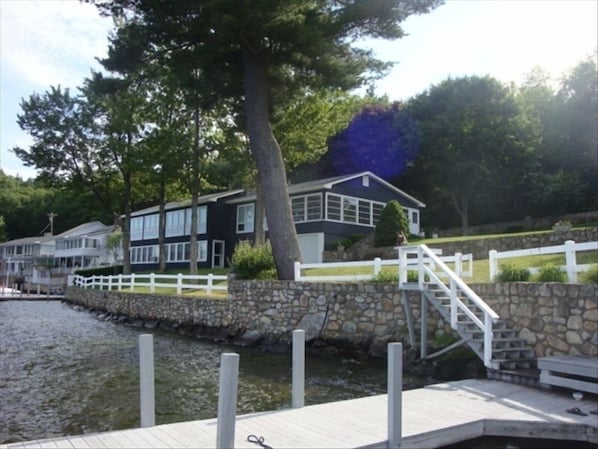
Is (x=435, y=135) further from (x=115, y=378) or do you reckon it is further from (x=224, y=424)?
(x=224, y=424)

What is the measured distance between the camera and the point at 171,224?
4106 centimetres

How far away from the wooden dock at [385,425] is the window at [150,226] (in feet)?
126

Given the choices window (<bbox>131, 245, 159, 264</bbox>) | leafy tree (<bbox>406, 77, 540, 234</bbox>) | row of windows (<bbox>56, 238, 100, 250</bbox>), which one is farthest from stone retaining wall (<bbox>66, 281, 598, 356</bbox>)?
row of windows (<bbox>56, 238, 100, 250</bbox>)

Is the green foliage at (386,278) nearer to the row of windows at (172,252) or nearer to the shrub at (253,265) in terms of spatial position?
the shrub at (253,265)

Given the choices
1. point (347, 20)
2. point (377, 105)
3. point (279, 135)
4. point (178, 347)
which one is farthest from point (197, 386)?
point (377, 105)

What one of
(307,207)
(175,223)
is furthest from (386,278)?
(175,223)

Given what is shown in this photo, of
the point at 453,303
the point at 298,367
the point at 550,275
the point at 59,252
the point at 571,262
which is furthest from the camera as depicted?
the point at 59,252

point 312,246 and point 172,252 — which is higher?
point 312,246

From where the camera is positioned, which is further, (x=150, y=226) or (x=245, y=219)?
(x=150, y=226)

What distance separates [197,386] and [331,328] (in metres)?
4.91

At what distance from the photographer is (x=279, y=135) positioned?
2653cm

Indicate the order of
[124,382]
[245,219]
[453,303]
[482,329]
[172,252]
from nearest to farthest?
[482,329], [453,303], [124,382], [245,219], [172,252]

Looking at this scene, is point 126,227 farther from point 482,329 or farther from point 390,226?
point 482,329

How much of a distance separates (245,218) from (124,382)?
26.2m
